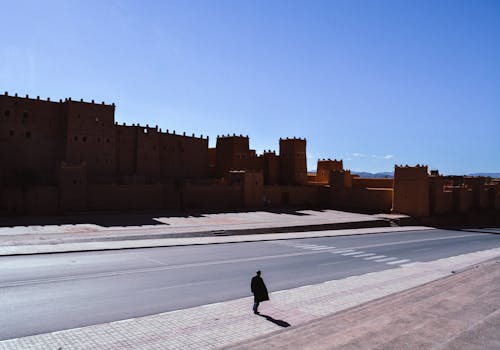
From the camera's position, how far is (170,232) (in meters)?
26.4

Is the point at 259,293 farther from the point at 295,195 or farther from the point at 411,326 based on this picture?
the point at 295,195

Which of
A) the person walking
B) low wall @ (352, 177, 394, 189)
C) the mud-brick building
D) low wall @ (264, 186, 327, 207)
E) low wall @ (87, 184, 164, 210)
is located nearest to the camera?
the person walking

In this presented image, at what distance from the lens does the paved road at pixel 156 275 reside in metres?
11.2

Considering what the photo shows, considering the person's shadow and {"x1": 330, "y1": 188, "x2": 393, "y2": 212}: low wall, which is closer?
the person's shadow

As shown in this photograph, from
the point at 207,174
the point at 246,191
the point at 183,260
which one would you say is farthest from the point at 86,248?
the point at 207,174

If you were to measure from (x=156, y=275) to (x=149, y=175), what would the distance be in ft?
103

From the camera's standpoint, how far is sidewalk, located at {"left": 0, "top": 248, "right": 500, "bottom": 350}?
350 inches

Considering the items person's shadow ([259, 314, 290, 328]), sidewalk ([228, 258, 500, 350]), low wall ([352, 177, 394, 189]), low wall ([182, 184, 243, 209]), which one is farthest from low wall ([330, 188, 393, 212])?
person's shadow ([259, 314, 290, 328])

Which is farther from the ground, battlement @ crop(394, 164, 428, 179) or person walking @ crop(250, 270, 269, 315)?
battlement @ crop(394, 164, 428, 179)

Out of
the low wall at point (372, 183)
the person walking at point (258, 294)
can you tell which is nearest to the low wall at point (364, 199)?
the low wall at point (372, 183)

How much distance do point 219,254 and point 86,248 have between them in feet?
20.6

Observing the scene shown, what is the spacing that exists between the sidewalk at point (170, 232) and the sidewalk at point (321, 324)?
11184 mm

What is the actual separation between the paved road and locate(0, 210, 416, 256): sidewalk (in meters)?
1.64

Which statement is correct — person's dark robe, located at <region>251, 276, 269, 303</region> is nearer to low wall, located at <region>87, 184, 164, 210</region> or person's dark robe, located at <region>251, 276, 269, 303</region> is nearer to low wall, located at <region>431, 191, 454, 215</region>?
low wall, located at <region>87, 184, 164, 210</region>
